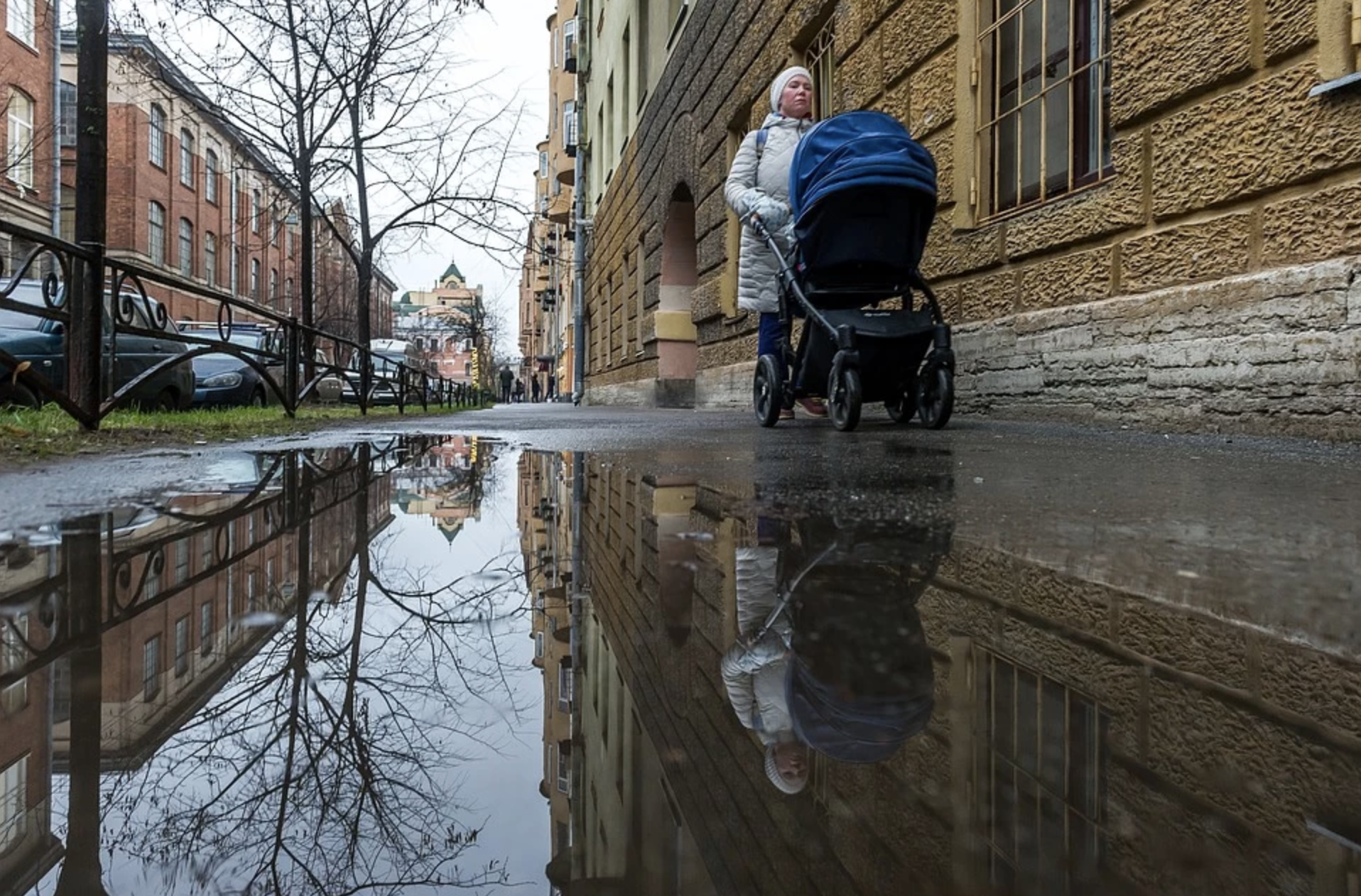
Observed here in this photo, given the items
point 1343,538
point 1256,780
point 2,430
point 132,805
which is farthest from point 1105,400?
point 2,430

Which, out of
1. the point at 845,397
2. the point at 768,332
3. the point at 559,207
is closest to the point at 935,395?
the point at 845,397

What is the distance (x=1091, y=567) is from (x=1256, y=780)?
2.56 feet

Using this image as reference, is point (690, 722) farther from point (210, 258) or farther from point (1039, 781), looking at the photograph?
point (210, 258)

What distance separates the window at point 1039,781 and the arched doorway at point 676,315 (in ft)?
46.5

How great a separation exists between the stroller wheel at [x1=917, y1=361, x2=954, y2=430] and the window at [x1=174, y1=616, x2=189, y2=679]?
4.27 m

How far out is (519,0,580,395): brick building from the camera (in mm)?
29312

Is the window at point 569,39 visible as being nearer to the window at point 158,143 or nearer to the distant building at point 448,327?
the distant building at point 448,327

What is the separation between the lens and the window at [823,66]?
8648 mm

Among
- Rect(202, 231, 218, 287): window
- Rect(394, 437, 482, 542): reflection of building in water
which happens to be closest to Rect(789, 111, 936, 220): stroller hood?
Rect(394, 437, 482, 542): reflection of building in water

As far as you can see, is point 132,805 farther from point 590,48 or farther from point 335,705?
point 590,48

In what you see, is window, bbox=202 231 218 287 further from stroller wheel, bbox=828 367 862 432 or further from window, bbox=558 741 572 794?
window, bbox=558 741 572 794

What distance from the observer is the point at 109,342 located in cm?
561

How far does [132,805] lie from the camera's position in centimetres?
75

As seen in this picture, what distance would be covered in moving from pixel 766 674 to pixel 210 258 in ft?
139
